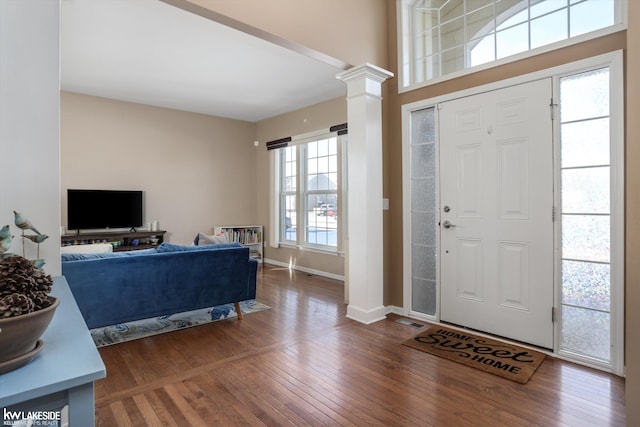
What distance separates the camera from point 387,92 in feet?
11.9

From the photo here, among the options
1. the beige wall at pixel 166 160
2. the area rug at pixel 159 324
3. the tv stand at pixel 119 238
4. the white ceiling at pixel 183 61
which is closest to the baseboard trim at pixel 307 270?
the beige wall at pixel 166 160

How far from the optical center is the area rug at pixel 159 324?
3032mm

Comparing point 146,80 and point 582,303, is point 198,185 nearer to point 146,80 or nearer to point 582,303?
point 146,80

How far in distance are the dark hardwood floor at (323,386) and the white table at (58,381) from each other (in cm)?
126

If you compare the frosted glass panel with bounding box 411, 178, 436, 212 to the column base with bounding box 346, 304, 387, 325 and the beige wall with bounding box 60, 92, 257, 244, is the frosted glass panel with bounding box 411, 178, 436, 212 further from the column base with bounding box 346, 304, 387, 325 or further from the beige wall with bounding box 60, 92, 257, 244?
the beige wall with bounding box 60, 92, 257, 244

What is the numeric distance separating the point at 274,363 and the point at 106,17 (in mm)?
3101

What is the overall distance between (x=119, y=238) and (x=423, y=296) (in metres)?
4.22

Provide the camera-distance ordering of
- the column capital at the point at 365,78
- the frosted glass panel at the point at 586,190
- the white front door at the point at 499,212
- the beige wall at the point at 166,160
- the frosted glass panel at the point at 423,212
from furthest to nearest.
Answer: the beige wall at the point at 166,160 → the frosted glass panel at the point at 423,212 → the column capital at the point at 365,78 → the white front door at the point at 499,212 → the frosted glass panel at the point at 586,190

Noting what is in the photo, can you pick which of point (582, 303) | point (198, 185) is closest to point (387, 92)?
point (582, 303)

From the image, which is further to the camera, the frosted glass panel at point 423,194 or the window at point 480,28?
the frosted glass panel at point 423,194

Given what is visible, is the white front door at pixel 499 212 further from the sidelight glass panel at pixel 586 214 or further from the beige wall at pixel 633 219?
the beige wall at pixel 633 219

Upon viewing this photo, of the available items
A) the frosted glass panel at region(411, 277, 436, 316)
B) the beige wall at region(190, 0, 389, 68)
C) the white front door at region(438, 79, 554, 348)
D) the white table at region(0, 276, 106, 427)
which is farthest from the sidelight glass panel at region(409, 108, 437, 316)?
the white table at region(0, 276, 106, 427)

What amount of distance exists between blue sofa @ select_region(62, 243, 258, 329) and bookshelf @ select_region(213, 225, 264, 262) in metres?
2.90

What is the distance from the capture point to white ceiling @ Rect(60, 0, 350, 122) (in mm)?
2936
